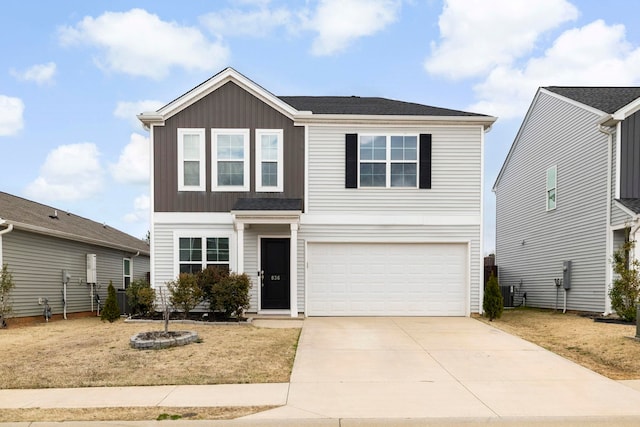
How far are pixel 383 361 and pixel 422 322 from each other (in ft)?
16.4

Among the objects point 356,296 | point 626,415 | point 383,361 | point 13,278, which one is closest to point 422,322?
point 356,296

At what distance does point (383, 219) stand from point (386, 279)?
1.71 metres

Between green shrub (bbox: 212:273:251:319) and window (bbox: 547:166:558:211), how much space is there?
11.2m

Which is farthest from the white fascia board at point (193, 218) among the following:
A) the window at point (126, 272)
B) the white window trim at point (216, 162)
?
the window at point (126, 272)

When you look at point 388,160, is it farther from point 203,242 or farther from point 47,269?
point 47,269

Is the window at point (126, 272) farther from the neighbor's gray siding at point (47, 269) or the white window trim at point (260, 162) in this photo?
the white window trim at point (260, 162)

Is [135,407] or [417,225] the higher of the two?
[417,225]

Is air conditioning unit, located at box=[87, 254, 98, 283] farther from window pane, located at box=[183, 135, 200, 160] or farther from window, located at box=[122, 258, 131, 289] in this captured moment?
window pane, located at box=[183, 135, 200, 160]

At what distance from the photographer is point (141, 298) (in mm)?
13734

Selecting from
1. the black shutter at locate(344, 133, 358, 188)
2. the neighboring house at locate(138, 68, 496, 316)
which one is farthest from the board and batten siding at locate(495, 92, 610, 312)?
the black shutter at locate(344, 133, 358, 188)

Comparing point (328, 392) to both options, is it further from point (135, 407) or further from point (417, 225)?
point (417, 225)

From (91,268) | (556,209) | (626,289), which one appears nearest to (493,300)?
(626,289)

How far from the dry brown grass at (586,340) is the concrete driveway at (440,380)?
1.42 feet

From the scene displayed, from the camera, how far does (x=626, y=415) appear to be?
596cm
